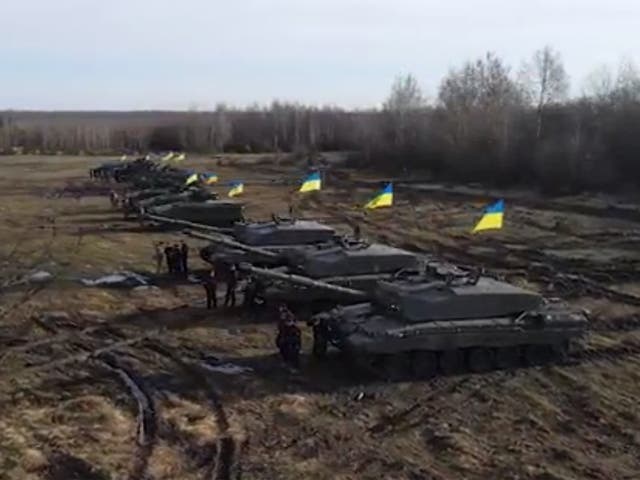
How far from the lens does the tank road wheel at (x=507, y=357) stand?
17.1 m

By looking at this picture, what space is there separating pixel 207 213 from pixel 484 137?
95.0 ft

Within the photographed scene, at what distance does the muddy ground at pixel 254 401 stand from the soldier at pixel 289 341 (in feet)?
0.87

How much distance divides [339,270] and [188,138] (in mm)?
82241

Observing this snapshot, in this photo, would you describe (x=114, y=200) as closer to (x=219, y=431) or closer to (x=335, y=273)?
(x=335, y=273)

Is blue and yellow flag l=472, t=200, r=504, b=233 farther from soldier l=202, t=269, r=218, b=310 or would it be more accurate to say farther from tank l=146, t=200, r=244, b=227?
tank l=146, t=200, r=244, b=227

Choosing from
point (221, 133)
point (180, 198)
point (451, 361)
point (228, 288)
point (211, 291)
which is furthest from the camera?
point (221, 133)

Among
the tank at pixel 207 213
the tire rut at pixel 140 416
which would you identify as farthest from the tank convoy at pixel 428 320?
the tank at pixel 207 213

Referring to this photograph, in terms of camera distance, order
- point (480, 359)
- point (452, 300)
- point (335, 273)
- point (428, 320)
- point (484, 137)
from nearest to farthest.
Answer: point (428, 320) → point (452, 300) → point (480, 359) → point (335, 273) → point (484, 137)

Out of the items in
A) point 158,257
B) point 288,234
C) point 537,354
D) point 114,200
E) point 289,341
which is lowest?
point 114,200

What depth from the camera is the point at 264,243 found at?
2506 cm

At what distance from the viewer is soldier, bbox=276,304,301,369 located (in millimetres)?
17047

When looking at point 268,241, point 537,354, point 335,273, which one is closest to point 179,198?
point 268,241

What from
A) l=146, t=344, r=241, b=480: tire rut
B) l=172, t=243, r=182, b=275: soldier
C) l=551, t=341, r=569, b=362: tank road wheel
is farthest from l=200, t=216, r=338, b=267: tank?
l=551, t=341, r=569, b=362: tank road wheel

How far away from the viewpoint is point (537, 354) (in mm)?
17484
